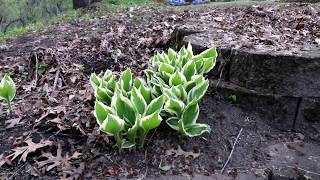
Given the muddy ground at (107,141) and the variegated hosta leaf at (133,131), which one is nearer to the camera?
the variegated hosta leaf at (133,131)

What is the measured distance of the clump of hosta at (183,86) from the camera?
300 cm

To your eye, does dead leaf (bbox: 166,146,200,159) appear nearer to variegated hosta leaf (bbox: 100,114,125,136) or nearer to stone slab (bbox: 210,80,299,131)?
variegated hosta leaf (bbox: 100,114,125,136)

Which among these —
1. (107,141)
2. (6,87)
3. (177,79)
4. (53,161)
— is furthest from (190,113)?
(6,87)

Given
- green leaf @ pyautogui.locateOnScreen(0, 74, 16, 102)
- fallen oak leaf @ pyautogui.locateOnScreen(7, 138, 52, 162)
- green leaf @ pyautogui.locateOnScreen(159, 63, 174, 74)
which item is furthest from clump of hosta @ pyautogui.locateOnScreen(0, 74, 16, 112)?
green leaf @ pyautogui.locateOnScreen(159, 63, 174, 74)

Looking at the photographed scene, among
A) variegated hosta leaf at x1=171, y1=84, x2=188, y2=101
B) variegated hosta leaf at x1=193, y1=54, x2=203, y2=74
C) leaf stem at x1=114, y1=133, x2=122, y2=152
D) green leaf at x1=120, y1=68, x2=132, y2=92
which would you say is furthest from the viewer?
variegated hosta leaf at x1=193, y1=54, x2=203, y2=74

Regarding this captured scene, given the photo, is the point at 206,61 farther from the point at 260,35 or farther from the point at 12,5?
the point at 12,5

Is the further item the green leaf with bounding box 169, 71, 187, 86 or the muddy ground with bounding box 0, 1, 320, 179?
the green leaf with bounding box 169, 71, 187, 86

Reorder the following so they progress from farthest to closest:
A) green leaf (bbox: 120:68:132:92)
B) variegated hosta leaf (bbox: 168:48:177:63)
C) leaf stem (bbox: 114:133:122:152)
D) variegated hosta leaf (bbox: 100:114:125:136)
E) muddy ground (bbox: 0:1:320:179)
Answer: variegated hosta leaf (bbox: 168:48:177:63) → green leaf (bbox: 120:68:132:92) → muddy ground (bbox: 0:1:320:179) → leaf stem (bbox: 114:133:122:152) → variegated hosta leaf (bbox: 100:114:125:136)

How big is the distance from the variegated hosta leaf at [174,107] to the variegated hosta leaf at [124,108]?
275mm

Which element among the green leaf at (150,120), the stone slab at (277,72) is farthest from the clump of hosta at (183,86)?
the stone slab at (277,72)

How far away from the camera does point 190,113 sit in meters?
3.05

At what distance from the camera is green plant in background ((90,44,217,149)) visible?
2.75 metres

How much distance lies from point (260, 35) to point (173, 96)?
5.90 ft

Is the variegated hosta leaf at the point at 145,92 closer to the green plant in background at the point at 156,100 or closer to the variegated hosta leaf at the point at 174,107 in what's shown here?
the green plant in background at the point at 156,100
